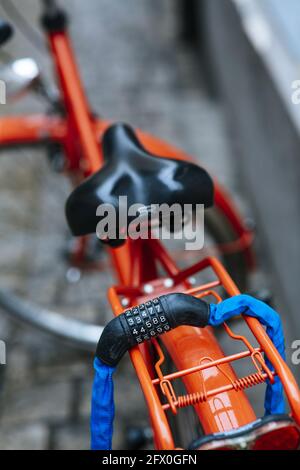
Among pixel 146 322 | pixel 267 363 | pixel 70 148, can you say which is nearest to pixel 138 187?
pixel 146 322

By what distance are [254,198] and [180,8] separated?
212 cm

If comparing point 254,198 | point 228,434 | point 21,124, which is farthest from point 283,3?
point 228,434

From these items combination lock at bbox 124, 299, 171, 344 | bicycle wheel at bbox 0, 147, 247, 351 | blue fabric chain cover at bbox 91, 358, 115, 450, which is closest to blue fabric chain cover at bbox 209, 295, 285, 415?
combination lock at bbox 124, 299, 171, 344

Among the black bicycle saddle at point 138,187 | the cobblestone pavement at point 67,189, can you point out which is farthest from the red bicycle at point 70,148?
the black bicycle saddle at point 138,187

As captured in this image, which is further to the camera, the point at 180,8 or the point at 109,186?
the point at 180,8

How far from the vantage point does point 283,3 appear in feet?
8.11

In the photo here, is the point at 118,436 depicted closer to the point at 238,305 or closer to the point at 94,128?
the point at 94,128

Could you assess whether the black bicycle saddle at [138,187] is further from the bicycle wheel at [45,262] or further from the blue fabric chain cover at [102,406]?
the bicycle wheel at [45,262]

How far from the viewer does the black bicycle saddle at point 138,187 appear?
1320mm

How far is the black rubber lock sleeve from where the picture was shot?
→ 1.07 meters

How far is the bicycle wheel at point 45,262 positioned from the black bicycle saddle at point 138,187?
0.77 meters

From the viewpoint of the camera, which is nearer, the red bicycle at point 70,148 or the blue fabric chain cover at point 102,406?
the blue fabric chain cover at point 102,406

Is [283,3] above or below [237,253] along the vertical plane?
above

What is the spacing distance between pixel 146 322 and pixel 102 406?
0.58 feet
